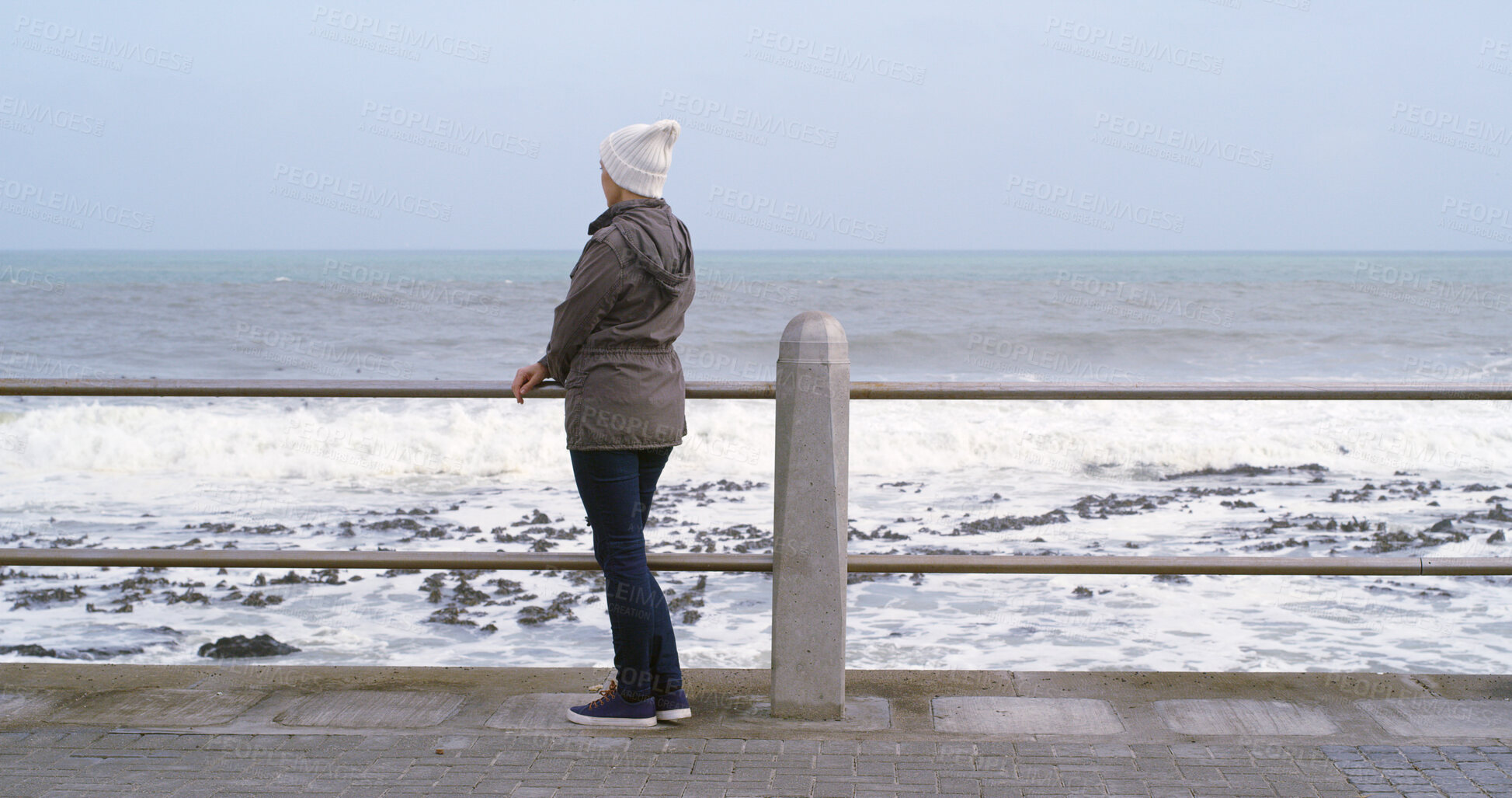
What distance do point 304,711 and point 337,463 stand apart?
9.53 metres

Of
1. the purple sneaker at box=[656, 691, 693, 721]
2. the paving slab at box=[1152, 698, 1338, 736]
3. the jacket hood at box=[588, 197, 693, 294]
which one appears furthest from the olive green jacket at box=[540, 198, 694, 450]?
the paving slab at box=[1152, 698, 1338, 736]

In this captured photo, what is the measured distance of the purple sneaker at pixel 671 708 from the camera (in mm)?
3414

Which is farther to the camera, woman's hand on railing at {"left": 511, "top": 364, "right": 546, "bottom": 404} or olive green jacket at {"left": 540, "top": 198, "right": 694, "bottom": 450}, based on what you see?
A: woman's hand on railing at {"left": 511, "top": 364, "right": 546, "bottom": 404}

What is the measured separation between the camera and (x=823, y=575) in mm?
3369

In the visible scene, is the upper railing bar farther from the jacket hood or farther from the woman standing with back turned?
the jacket hood

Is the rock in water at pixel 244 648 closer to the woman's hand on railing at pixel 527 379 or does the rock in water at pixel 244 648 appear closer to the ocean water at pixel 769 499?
the ocean water at pixel 769 499

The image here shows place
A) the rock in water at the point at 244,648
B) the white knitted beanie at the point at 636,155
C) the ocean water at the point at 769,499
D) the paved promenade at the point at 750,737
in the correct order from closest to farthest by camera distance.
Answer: the paved promenade at the point at 750,737, the white knitted beanie at the point at 636,155, the rock in water at the point at 244,648, the ocean water at the point at 769,499

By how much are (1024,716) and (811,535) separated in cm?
86

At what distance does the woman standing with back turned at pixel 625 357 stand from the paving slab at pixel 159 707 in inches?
49.4

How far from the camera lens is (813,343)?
326 centimetres

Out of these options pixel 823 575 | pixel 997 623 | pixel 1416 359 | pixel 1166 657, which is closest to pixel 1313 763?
pixel 823 575

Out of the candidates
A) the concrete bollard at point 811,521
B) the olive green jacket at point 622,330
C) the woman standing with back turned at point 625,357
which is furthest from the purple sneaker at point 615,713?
the olive green jacket at point 622,330

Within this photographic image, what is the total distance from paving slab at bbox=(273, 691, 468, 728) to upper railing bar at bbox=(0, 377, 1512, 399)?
3.15 feet

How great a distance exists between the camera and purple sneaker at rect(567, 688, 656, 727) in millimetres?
3373
